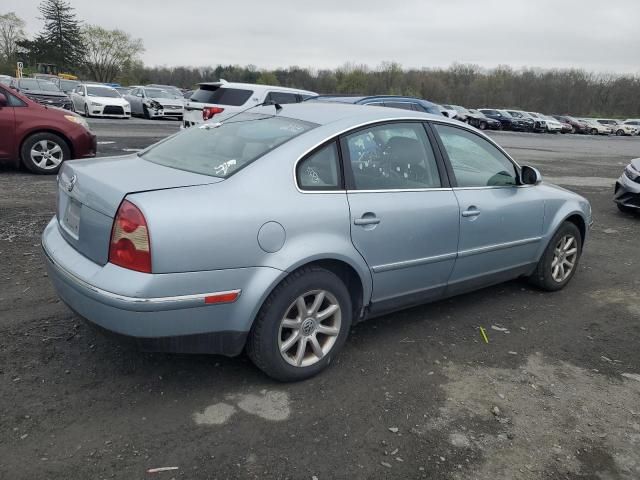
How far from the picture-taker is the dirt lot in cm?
260

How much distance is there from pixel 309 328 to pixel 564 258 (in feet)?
9.72

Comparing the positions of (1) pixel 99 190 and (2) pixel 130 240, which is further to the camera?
(1) pixel 99 190

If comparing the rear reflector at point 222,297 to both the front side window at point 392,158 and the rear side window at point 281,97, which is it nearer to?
the front side window at point 392,158

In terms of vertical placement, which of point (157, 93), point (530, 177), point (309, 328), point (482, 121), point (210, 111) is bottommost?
point (309, 328)

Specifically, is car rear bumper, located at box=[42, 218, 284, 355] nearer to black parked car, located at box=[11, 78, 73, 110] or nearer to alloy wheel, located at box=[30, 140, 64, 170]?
Answer: alloy wheel, located at box=[30, 140, 64, 170]

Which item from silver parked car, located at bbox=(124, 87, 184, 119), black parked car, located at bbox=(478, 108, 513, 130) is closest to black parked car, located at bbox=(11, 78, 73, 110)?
silver parked car, located at bbox=(124, 87, 184, 119)

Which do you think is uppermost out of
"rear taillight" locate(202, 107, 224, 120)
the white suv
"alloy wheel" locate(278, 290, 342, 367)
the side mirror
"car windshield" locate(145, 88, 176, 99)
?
"car windshield" locate(145, 88, 176, 99)

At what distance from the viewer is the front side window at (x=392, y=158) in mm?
3508

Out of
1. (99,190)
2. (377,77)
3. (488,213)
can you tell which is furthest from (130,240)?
(377,77)

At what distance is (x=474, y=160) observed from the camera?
4293 millimetres

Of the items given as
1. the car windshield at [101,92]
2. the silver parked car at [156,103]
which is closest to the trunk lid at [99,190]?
the silver parked car at [156,103]

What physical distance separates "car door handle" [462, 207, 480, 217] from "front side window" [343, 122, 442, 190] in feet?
0.93

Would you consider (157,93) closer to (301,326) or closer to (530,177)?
(530,177)

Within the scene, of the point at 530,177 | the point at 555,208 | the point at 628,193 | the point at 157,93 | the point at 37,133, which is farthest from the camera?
the point at 157,93
